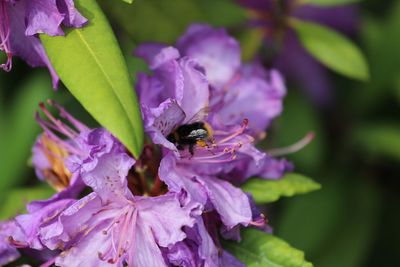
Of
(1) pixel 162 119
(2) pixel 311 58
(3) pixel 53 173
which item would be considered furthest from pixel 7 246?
(2) pixel 311 58

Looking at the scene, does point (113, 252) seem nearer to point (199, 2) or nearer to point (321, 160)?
point (199, 2)

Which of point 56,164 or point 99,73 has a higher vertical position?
point 99,73

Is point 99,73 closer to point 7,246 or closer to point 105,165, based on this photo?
point 105,165

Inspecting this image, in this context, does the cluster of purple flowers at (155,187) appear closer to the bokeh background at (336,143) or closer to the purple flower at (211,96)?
the purple flower at (211,96)

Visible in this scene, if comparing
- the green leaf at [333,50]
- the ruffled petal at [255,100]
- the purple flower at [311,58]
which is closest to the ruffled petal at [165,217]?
the ruffled petal at [255,100]

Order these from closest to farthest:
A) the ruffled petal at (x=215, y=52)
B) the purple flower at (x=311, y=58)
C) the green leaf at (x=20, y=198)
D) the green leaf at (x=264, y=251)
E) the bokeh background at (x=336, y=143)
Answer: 1. the green leaf at (x=264, y=251)
2. the ruffled petal at (x=215, y=52)
3. the green leaf at (x=20, y=198)
4. the bokeh background at (x=336, y=143)
5. the purple flower at (x=311, y=58)
